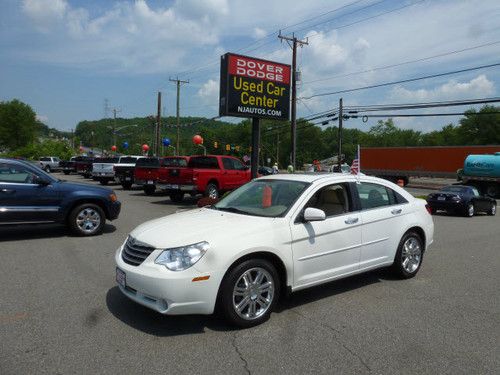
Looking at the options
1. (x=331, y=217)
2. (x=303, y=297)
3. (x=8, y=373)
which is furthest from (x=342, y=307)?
(x=8, y=373)

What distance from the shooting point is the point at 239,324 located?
4.40 m

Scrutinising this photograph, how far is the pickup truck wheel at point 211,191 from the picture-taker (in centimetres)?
1716

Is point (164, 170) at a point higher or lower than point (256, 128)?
lower

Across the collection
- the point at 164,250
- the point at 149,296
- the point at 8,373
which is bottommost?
the point at 8,373

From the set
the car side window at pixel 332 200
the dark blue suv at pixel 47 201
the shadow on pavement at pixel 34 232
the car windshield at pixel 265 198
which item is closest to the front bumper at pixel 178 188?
the shadow on pavement at pixel 34 232

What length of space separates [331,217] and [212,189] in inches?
482

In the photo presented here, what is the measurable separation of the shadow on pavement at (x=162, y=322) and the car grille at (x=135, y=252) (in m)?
0.62

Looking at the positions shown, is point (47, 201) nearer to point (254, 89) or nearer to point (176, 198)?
point (254, 89)

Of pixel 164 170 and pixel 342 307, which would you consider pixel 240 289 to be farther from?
pixel 164 170

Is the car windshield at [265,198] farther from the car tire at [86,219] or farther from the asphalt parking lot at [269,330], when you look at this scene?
the car tire at [86,219]

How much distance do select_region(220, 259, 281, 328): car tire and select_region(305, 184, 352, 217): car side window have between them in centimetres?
116

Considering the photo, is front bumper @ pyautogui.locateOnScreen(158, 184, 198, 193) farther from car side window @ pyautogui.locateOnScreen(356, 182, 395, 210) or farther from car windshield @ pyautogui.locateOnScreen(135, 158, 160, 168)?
car side window @ pyautogui.locateOnScreen(356, 182, 395, 210)

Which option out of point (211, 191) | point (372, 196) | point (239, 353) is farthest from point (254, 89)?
point (239, 353)

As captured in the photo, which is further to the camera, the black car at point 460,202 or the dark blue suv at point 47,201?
the black car at point 460,202
